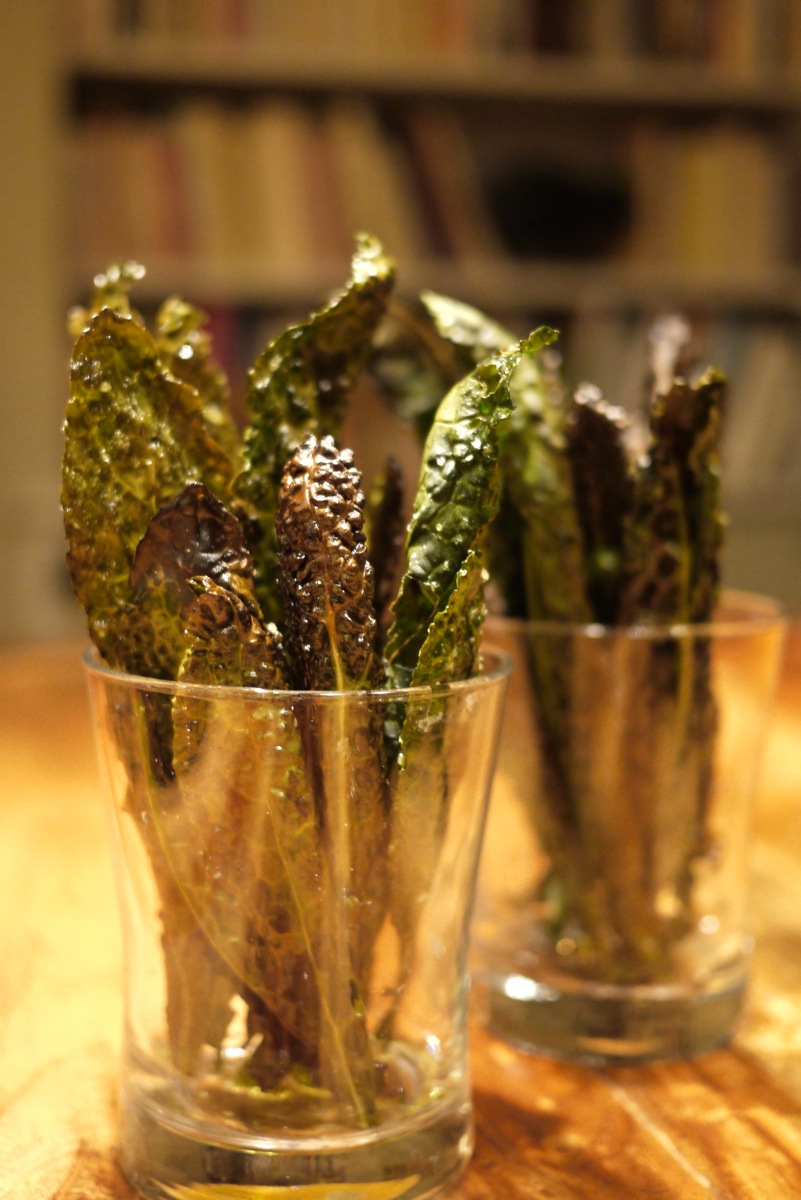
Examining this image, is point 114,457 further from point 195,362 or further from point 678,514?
point 678,514

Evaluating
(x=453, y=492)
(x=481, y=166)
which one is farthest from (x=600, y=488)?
(x=481, y=166)

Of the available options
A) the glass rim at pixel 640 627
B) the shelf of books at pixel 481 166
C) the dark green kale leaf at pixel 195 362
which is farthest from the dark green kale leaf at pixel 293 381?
the shelf of books at pixel 481 166

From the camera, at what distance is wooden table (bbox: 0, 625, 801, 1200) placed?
0.47 m

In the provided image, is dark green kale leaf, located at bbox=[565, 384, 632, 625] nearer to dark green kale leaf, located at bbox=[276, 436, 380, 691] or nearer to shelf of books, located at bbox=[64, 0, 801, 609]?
dark green kale leaf, located at bbox=[276, 436, 380, 691]

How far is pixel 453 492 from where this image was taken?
0.46 meters

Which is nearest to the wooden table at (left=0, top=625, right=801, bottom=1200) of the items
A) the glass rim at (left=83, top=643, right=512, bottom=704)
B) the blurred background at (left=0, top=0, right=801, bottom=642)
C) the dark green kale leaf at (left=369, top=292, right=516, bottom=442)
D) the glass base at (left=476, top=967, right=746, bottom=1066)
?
the glass base at (left=476, top=967, right=746, bottom=1066)

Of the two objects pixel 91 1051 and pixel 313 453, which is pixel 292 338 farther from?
pixel 91 1051

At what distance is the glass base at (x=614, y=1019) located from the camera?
1.90 ft

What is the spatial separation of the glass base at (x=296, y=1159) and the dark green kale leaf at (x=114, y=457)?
0.57 feet

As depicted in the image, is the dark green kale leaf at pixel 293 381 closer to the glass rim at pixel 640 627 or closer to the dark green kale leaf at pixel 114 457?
the dark green kale leaf at pixel 114 457

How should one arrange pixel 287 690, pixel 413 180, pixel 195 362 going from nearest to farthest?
pixel 287 690 → pixel 195 362 → pixel 413 180

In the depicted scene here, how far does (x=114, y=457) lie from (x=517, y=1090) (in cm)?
33

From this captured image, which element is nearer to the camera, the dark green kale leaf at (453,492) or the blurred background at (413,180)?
the dark green kale leaf at (453,492)

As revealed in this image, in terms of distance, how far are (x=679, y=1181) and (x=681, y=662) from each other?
8.9 inches
